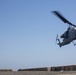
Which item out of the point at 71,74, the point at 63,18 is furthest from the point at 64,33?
the point at 71,74

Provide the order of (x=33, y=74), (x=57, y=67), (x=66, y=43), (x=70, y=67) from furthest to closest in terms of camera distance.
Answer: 1. (x=57, y=67)
2. (x=70, y=67)
3. (x=66, y=43)
4. (x=33, y=74)

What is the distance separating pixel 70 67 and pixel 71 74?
48.5ft

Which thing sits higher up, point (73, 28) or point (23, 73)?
point (73, 28)

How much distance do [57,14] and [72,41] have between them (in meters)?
6.08

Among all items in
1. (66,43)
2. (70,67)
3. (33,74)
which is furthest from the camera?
(70,67)

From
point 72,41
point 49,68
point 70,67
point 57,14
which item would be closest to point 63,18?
point 57,14

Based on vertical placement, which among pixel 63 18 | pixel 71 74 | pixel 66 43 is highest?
pixel 63 18

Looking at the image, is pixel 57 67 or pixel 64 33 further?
pixel 57 67

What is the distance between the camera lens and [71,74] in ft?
122

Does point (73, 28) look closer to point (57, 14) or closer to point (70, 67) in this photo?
point (57, 14)

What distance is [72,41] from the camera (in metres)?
40.9

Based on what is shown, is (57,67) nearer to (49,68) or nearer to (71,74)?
(49,68)

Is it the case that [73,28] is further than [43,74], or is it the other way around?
[73,28]

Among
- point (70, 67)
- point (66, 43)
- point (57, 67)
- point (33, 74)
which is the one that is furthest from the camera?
point (57, 67)
